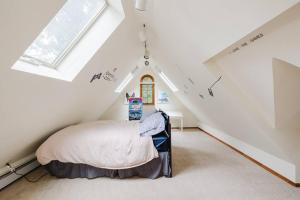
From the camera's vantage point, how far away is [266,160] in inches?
92.4

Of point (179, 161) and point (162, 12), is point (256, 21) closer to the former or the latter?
point (162, 12)

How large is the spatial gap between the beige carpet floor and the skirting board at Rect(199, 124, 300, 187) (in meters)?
0.11

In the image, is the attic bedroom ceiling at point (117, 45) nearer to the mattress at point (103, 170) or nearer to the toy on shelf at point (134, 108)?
the mattress at point (103, 170)

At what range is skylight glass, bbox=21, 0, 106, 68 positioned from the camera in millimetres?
1567

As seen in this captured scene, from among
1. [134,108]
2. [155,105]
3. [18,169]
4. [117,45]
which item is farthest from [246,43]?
[155,105]

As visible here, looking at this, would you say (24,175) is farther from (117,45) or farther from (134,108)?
(134,108)

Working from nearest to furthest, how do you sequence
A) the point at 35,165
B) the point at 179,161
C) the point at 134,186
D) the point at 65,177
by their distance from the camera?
the point at 134,186 < the point at 65,177 < the point at 35,165 < the point at 179,161

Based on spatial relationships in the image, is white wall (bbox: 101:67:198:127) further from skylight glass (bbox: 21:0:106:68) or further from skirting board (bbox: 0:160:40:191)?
skylight glass (bbox: 21:0:106:68)

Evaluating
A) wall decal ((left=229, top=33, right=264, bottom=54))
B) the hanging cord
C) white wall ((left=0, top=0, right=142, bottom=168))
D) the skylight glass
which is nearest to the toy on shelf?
white wall ((left=0, top=0, right=142, bottom=168))

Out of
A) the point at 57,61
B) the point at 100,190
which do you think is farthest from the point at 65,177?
the point at 57,61

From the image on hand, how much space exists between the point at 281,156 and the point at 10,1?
302 cm

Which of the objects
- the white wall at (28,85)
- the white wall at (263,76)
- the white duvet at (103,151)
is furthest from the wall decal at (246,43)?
the white duvet at (103,151)

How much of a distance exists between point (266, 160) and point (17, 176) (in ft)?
11.8

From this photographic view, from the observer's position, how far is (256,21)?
0.90 metres
